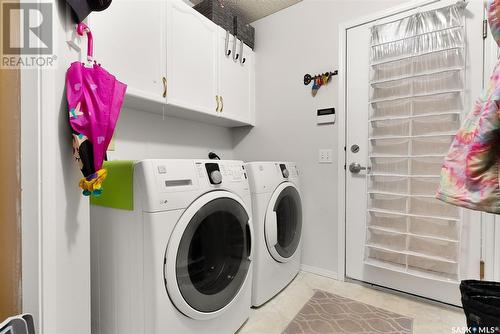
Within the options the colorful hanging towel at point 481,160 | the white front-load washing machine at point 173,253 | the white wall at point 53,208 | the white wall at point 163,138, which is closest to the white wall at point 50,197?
the white wall at point 53,208

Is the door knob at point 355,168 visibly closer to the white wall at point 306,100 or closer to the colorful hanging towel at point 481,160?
the white wall at point 306,100

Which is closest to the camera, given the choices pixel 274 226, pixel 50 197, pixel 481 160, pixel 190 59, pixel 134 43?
pixel 481 160

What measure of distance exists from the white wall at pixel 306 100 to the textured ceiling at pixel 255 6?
0.16ft

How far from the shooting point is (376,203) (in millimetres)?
1719

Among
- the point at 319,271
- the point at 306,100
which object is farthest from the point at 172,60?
the point at 319,271

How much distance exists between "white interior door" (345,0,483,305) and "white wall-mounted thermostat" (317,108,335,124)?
5.0 inches

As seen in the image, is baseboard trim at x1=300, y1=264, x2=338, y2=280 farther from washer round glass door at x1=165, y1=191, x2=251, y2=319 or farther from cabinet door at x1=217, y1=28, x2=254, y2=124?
cabinet door at x1=217, y1=28, x2=254, y2=124

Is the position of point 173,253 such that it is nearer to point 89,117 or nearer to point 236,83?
point 89,117

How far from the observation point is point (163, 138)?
6.23ft

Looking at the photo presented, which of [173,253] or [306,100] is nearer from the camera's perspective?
[173,253]

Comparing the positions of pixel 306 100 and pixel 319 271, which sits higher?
pixel 306 100

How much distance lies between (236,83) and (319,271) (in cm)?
173

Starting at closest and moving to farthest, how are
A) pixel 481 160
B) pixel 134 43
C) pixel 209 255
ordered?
1. pixel 481 160
2. pixel 209 255
3. pixel 134 43

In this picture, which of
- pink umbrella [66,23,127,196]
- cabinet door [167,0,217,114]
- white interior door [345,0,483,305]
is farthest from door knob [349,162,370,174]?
pink umbrella [66,23,127,196]
